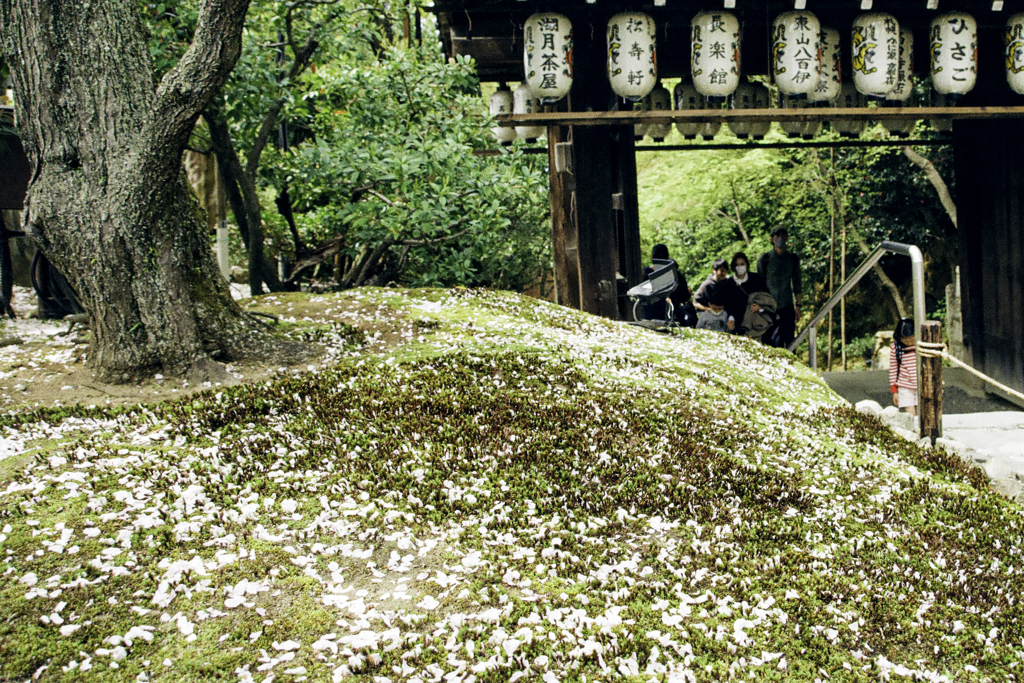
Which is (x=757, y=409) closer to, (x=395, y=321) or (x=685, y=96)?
(x=395, y=321)

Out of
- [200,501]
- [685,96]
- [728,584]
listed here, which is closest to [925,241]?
[685,96]

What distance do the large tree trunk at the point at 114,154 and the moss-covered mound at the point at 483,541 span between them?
87cm

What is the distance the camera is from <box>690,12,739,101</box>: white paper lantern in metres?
9.53

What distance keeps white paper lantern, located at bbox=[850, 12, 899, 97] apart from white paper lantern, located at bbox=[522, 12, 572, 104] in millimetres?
3533

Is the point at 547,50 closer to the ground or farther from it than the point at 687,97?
farther from it

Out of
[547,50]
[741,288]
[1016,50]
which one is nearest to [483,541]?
[547,50]

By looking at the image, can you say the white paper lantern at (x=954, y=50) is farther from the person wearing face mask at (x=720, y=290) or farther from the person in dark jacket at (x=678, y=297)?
the person in dark jacket at (x=678, y=297)

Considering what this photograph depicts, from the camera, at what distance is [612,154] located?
1110cm

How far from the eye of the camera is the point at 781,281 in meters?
13.5

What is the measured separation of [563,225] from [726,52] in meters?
2.83

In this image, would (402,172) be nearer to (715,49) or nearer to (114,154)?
(114,154)

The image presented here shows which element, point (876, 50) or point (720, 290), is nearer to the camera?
point (876, 50)

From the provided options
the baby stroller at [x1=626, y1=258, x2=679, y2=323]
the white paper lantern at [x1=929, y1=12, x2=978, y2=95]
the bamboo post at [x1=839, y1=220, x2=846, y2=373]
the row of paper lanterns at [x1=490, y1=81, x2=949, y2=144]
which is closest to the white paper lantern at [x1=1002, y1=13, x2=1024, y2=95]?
the white paper lantern at [x1=929, y1=12, x2=978, y2=95]

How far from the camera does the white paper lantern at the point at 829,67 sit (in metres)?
10.2
